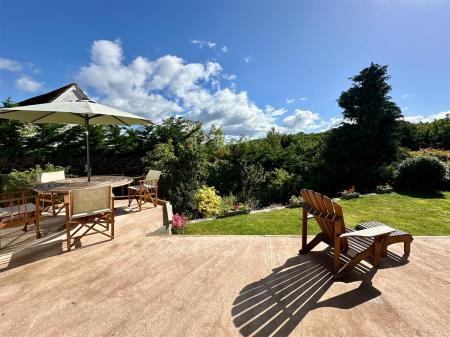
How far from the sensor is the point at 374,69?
10.8 m

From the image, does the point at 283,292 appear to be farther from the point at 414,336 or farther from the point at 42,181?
the point at 42,181

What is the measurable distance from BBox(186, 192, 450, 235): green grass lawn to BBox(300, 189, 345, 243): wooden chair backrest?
1670mm

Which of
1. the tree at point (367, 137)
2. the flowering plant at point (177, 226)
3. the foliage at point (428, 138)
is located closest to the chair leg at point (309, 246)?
the flowering plant at point (177, 226)

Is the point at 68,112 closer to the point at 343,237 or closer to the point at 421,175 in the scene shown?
the point at 343,237

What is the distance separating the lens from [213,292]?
2.72 metres

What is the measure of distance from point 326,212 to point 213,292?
1694 millimetres

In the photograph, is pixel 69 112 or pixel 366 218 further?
pixel 366 218

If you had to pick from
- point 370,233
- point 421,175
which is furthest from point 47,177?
point 421,175

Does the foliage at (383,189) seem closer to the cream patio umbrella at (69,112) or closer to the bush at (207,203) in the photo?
the bush at (207,203)

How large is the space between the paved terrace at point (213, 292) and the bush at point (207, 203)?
2.67 meters

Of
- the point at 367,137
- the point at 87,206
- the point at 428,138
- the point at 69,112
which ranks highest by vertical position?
the point at 428,138

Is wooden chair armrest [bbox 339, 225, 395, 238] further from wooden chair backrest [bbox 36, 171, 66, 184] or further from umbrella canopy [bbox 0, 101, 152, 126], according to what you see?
wooden chair backrest [bbox 36, 171, 66, 184]

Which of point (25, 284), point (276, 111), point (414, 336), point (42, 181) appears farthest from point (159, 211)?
point (276, 111)

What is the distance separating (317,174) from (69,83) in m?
13.1
